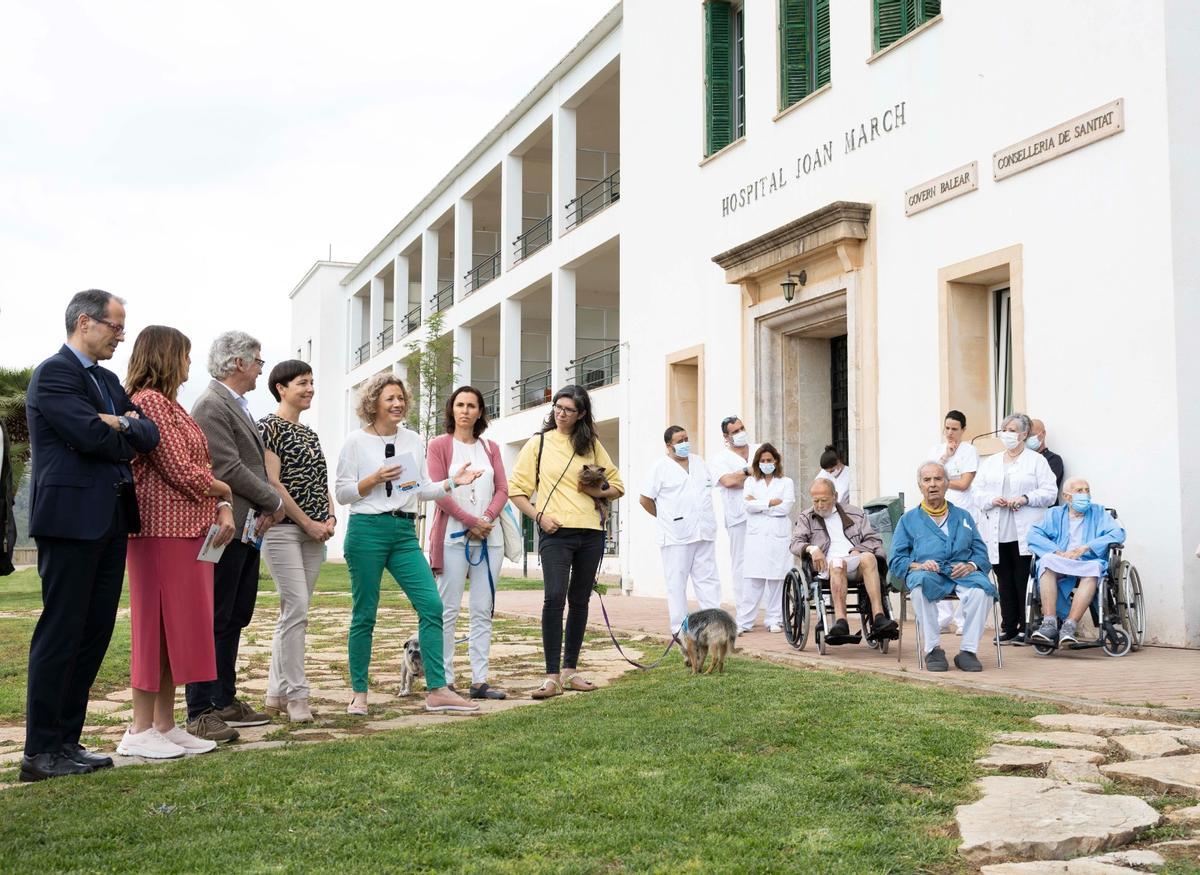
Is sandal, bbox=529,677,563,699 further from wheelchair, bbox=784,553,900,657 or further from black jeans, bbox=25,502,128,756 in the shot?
black jeans, bbox=25,502,128,756

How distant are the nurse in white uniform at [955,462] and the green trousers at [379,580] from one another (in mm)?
5437

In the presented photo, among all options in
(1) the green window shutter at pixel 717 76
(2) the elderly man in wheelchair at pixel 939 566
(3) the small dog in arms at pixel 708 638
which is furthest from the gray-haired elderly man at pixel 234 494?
(1) the green window shutter at pixel 717 76

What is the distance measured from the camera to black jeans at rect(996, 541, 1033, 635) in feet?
31.9

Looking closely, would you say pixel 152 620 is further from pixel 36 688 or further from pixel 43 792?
pixel 43 792

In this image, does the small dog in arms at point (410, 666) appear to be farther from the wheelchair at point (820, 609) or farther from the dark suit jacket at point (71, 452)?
the wheelchair at point (820, 609)

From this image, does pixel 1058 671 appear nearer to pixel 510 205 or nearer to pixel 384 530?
pixel 384 530

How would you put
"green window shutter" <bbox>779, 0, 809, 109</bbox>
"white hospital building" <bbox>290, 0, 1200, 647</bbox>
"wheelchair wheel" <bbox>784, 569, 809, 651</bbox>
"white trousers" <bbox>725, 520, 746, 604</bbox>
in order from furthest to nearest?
"green window shutter" <bbox>779, 0, 809, 109</bbox>, "white trousers" <bbox>725, 520, 746, 604</bbox>, "white hospital building" <bbox>290, 0, 1200, 647</bbox>, "wheelchair wheel" <bbox>784, 569, 809, 651</bbox>

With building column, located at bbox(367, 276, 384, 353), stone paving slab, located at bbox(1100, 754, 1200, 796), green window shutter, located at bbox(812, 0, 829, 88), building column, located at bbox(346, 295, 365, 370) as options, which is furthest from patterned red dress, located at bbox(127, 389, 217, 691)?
building column, located at bbox(346, 295, 365, 370)

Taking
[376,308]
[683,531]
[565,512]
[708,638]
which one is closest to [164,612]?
[565,512]

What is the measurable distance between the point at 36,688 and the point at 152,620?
57cm

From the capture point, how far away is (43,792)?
445 cm

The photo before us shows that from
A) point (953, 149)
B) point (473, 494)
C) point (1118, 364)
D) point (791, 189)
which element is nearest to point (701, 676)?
point (473, 494)

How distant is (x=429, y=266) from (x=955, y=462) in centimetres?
2371

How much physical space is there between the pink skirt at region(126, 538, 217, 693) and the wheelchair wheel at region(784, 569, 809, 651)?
5.05 m
